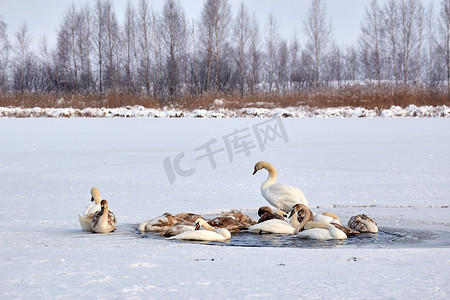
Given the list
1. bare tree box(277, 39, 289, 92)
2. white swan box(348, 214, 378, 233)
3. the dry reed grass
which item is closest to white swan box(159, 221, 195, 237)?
white swan box(348, 214, 378, 233)

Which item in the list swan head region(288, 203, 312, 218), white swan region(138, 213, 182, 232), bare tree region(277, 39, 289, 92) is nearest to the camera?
white swan region(138, 213, 182, 232)

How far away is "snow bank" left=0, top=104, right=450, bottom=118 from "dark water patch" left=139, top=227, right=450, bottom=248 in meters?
17.2

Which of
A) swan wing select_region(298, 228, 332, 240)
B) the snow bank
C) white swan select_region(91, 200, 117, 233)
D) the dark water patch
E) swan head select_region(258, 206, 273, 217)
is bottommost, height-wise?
the dark water patch

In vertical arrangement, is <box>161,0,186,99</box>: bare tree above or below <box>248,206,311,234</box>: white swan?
above

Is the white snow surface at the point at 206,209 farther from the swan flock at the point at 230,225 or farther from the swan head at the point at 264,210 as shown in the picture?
the swan head at the point at 264,210

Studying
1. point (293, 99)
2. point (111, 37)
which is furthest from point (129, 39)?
point (293, 99)

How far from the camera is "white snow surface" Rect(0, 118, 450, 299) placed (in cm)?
237

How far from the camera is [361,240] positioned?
4.08 m

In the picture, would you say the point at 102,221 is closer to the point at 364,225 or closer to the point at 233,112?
the point at 364,225

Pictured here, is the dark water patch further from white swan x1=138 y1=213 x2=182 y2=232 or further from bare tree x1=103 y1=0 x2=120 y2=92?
bare tree x1=103 y1=0 x2=120 y2=92

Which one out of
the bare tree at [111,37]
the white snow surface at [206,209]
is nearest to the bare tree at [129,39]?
the bare tree at [111,37]

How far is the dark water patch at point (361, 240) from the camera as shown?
151 inches

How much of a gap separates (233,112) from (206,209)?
59.5 feet

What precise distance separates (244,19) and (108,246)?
4337 cm
